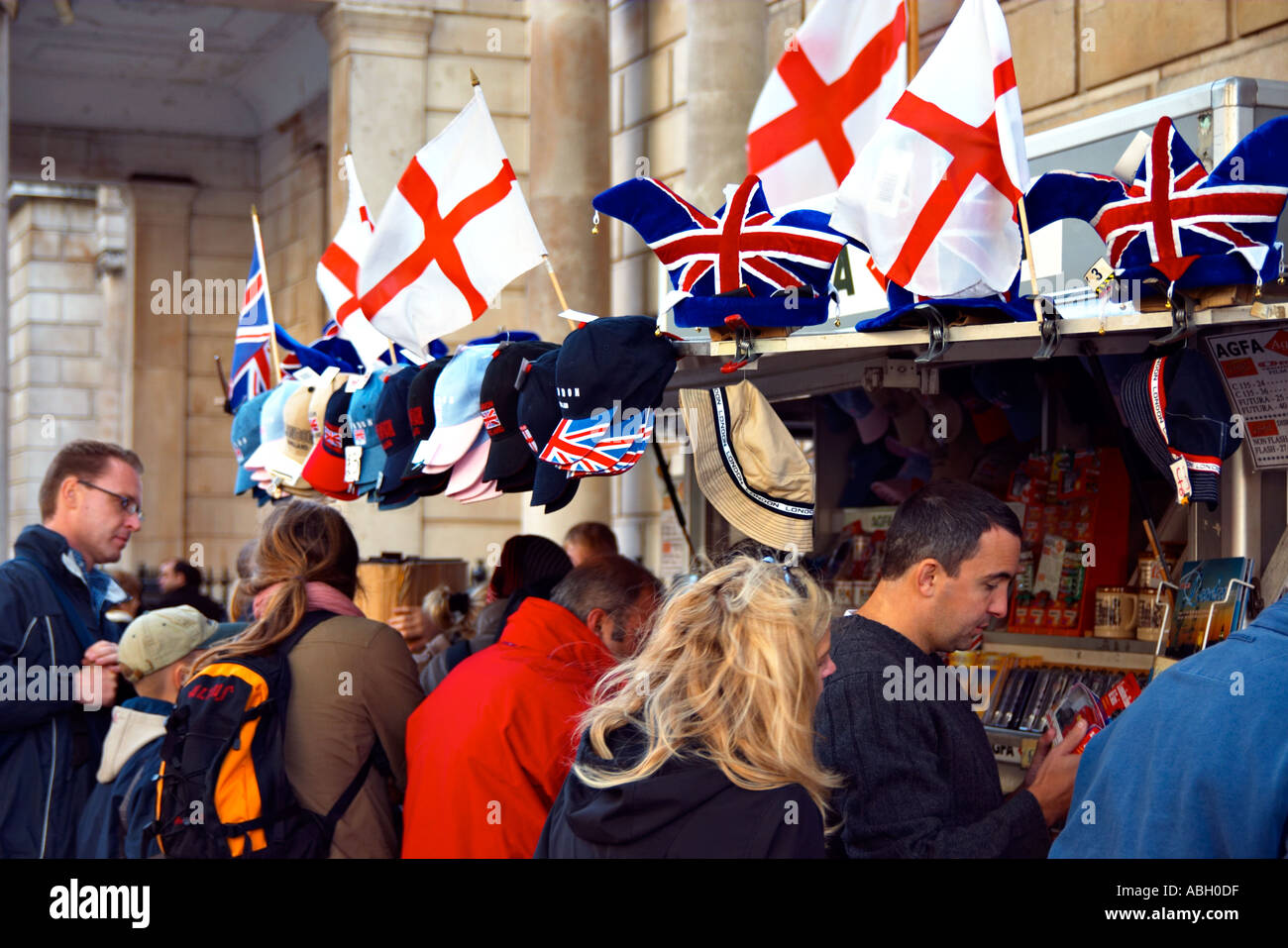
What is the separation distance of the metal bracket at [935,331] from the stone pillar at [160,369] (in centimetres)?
1721

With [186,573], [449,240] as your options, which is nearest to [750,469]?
[449,240]

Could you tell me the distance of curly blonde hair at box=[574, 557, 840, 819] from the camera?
2516 mm

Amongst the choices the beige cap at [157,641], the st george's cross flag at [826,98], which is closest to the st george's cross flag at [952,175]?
the st george's cross flag at [826,98]

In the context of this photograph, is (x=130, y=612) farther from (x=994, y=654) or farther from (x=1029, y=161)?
(x=1029, y=161)

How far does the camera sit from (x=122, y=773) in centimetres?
463

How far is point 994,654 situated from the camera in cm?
500

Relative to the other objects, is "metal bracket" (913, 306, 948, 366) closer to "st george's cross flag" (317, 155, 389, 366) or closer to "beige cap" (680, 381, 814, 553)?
"beige cap" (680, 381, 814, 553)

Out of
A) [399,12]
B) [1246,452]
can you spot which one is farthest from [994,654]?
[399,12]

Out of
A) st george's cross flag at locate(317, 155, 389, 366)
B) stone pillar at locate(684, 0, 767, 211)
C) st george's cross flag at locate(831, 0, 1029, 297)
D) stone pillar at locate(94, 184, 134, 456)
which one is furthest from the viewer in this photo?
stone pillar at locate(94, 184, 134, 456)

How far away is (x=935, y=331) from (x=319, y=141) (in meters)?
14.6

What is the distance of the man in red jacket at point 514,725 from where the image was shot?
3.78 meters

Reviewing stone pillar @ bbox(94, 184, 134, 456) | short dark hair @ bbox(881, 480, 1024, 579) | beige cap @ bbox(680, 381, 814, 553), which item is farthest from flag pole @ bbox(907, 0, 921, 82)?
stone pillar @ bbox(94, 184, 134, 456)

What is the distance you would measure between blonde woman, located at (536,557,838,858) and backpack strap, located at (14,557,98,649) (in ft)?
9.37
